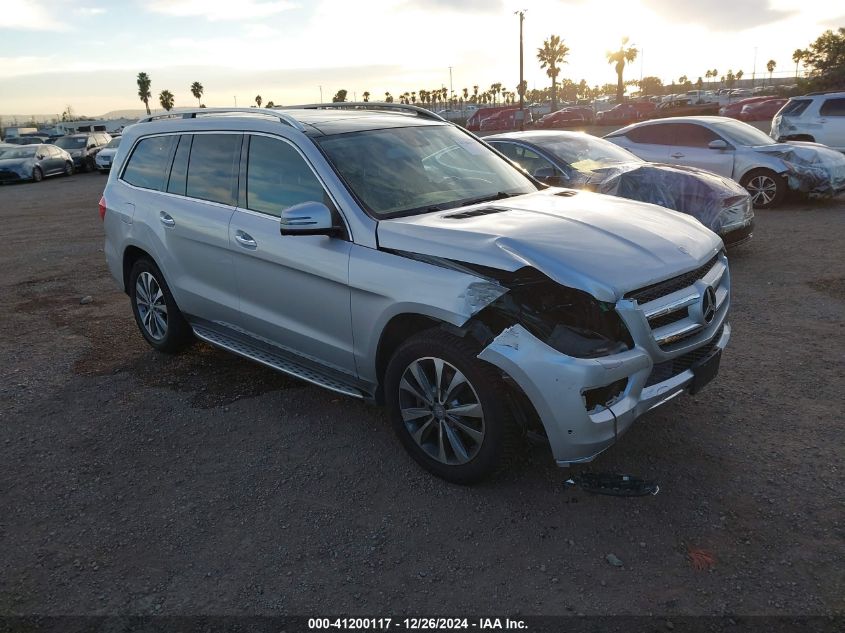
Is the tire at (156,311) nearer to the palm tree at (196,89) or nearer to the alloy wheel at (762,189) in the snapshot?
the alloy wheel at (762,189)

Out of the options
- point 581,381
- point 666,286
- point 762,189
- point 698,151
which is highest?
point 698,151

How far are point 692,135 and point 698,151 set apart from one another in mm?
303

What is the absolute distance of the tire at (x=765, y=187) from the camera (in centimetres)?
1066

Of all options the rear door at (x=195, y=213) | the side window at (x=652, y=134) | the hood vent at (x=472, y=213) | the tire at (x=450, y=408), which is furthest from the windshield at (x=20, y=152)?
the tire at (x=450, y=408)

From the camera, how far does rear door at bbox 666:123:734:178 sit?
10.7 metres

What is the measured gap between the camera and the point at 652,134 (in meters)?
11.5

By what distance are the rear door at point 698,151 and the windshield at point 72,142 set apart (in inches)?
1011

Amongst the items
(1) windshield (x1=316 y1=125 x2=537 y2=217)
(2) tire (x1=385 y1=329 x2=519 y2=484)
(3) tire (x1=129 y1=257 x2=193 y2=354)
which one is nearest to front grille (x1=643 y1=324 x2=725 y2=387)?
(2) tire (x1=385 y1=329 x2=519 y2=484)

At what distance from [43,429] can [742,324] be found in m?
5.43

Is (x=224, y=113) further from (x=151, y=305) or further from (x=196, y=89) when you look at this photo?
(x=196, y=89)

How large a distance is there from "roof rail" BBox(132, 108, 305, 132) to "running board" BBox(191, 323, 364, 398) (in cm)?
146

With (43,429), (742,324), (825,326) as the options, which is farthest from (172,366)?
(825,326)

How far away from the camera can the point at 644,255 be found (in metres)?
3.30

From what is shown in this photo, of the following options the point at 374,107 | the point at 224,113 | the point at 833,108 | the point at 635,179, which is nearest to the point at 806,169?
the point at 635,179
